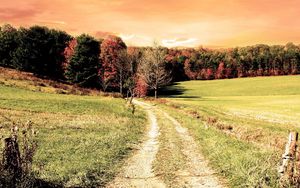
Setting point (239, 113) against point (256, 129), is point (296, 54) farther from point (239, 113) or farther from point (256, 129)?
point (256, 129)

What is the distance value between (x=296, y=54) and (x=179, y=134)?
455 ft

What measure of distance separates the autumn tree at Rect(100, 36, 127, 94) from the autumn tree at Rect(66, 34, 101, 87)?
4.60 m

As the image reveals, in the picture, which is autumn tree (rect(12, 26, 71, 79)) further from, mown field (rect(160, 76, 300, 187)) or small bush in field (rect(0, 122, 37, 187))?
small bush in field (rect(0, 122, 37, 187))

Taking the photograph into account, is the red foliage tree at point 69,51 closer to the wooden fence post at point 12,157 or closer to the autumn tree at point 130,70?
the autumn tree at point 130,70

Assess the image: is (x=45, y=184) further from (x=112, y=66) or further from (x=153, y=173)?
(x=112, y=66)

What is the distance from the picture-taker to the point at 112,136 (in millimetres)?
24031

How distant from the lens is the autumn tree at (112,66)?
89.0 meters

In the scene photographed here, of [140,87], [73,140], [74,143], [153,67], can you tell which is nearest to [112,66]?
[140,87]

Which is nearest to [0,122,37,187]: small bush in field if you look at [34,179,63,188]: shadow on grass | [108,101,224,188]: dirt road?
Result: [34,179,63,188]: shadow on grass

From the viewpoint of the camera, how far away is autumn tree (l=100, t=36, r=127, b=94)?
89000 mm

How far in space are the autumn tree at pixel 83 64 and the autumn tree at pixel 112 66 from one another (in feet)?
15.1

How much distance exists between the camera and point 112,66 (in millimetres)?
91062

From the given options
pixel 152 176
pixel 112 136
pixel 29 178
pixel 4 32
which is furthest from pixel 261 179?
pixel 4 32

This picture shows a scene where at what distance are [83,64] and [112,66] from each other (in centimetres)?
998
